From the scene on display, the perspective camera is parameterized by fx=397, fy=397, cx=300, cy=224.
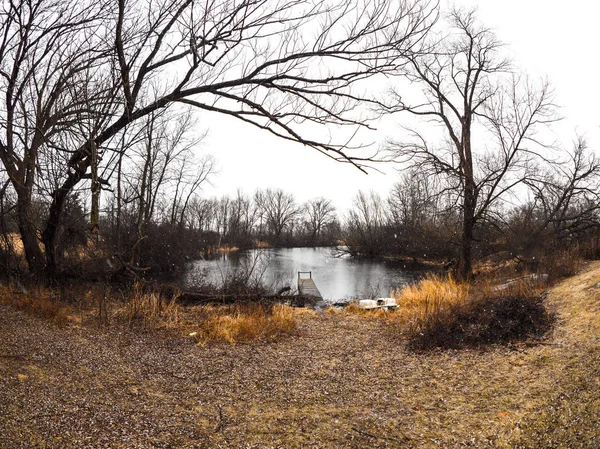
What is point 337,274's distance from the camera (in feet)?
84.0

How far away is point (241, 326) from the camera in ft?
20.3

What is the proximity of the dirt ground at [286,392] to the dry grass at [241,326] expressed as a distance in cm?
28

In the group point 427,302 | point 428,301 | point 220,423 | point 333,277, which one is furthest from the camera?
point 333,277

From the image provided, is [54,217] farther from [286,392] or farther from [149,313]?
[286,392]

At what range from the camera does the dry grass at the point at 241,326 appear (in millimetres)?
5836

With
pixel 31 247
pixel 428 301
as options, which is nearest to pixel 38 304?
pixel 31 247

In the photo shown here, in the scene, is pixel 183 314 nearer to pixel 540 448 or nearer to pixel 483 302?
pixel 483 302

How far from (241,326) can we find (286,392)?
231 cm

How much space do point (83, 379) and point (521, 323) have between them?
18.2 ft

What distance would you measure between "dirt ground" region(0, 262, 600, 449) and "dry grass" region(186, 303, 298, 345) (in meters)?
0.28

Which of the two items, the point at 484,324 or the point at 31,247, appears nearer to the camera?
the point at 484,324

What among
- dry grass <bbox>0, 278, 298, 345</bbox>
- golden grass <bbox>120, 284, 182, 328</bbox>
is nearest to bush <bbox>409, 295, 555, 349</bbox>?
dry grass <bbox>0, 278, 298, 345</bbox>

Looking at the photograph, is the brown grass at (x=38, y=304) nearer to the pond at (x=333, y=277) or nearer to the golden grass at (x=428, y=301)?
the golden grass at (x=428, y=301)

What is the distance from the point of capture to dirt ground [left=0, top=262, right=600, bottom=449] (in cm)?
299
